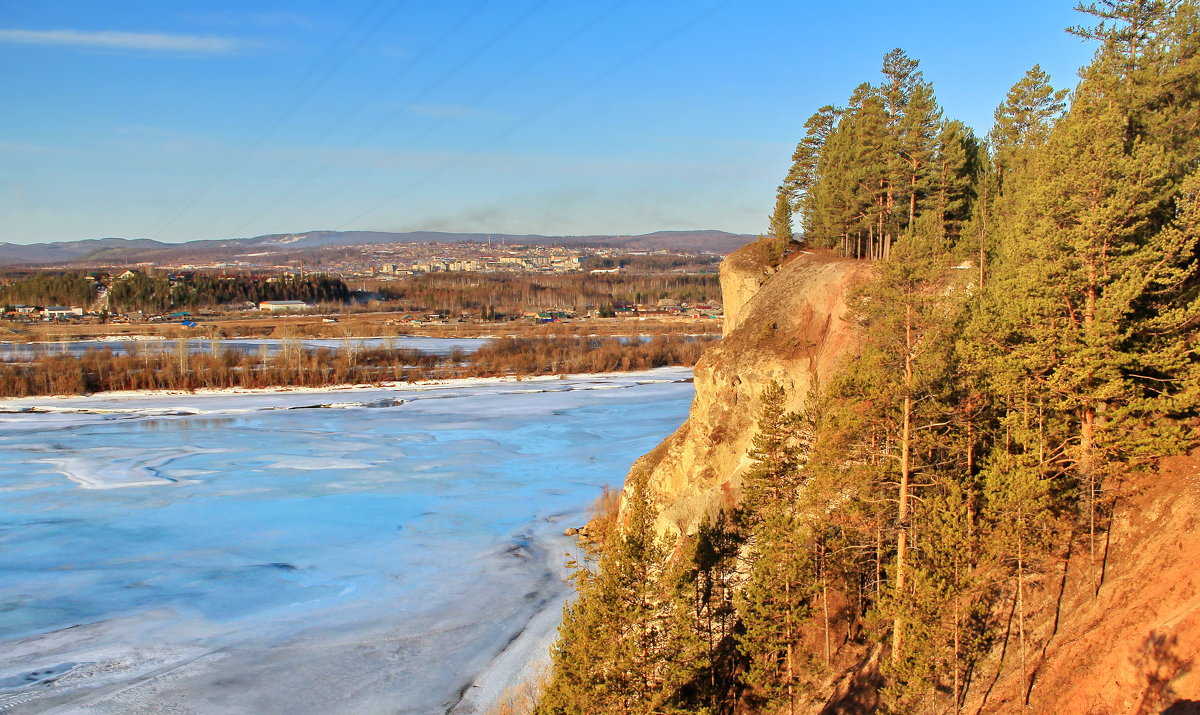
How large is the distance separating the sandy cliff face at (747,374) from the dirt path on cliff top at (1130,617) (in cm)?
958

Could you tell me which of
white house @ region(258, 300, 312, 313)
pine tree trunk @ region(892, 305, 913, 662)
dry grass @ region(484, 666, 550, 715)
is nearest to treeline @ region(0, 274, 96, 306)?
white house @ region(258, 300, 312, 313)

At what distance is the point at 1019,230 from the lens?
771 inches

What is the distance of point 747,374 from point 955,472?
32.6ft

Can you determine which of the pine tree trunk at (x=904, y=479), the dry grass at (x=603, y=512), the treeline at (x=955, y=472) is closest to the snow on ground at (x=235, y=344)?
the dry grass at (x=603, y=512)

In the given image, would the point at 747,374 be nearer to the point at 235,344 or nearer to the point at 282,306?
the point at 235,344

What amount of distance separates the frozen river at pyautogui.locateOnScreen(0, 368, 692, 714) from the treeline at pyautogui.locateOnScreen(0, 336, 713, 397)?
67.3ft

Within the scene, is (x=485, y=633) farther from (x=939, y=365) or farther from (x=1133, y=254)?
(x=1133, y=254)

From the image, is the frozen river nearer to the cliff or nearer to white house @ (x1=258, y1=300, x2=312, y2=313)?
the cliff

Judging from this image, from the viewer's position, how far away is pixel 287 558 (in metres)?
33.2

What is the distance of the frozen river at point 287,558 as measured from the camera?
2386cm

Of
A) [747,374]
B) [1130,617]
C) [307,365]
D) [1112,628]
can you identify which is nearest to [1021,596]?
[1112,628]

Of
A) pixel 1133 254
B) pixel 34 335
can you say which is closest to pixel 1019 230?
pixel 1133 254

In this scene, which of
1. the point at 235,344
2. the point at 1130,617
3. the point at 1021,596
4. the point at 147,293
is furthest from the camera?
the point at 147,293

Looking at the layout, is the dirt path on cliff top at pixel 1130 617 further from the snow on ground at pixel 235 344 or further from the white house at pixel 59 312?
the white house at pixel 59 312
